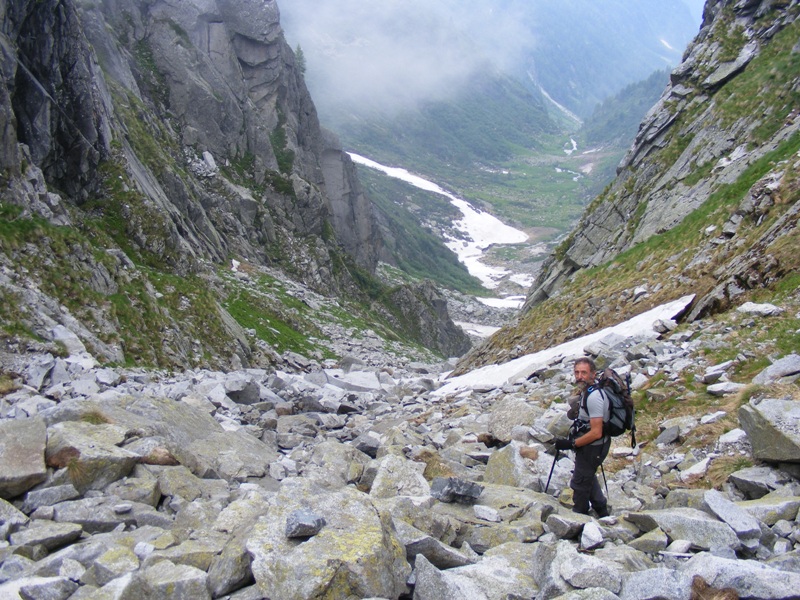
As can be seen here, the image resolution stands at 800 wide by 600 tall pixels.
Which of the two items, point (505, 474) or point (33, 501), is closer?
point (33, 501)

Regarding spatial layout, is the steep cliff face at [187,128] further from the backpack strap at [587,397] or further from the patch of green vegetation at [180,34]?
the backpack strap at [587,397]

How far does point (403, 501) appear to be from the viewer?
23.3 ft

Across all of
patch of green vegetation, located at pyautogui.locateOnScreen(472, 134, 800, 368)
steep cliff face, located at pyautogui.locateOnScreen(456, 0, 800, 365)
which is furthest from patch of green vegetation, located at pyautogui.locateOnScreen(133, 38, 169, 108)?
patch of green vegetation, located at pyautogui.locateOnScreen(472, 134, 800, 368)

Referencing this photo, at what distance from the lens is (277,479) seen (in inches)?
424

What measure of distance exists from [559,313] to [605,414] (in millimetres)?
19508

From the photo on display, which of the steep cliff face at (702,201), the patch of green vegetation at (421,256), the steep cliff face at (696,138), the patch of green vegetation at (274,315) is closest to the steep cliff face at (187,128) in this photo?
the patch of green vegetation at (274,315)

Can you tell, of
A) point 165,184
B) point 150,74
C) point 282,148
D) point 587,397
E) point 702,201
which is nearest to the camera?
point 587,397

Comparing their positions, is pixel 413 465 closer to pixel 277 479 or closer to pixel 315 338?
pixel 277 479

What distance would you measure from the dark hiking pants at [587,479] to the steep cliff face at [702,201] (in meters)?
9.66

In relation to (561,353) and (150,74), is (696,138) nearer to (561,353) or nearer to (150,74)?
(561,353)

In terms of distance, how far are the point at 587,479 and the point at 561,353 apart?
12.8m

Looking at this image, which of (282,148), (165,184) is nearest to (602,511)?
(165,184)

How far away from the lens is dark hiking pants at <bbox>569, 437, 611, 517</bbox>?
27.1 feet

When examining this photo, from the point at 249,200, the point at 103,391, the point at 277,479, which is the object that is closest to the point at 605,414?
the point at 277,479
